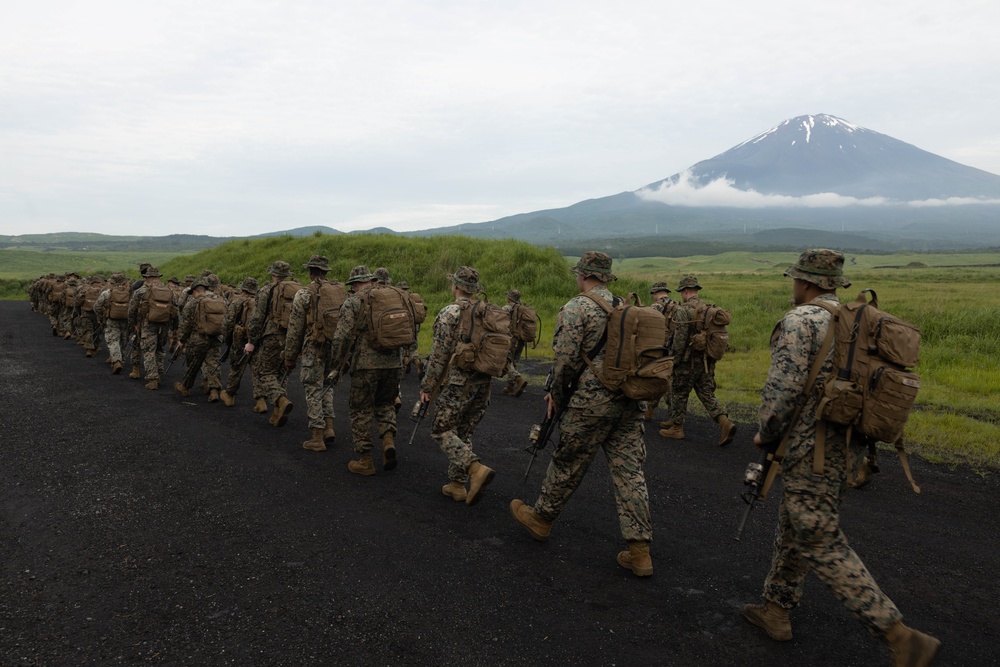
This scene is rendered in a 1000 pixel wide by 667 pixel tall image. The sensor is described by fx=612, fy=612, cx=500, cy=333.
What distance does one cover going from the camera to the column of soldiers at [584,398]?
11.7 feet

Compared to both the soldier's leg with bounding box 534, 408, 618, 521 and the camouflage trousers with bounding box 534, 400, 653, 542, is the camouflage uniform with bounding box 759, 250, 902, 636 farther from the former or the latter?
the soldier's leg with bounding box 534, 408, 618, 521

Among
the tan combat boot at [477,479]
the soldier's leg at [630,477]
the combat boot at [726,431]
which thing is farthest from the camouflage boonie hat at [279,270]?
the combat boot at [726,431]

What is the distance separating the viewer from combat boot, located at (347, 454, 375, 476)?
6.65 m

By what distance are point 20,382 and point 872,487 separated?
14.0m

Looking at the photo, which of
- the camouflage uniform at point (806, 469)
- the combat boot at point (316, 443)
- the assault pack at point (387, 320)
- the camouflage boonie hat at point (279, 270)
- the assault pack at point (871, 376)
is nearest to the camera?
the assault pack at point (871, 376)

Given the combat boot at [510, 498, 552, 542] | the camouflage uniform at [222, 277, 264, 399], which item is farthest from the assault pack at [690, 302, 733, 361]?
the camouflage uniform at [222, 277, 264, 399]

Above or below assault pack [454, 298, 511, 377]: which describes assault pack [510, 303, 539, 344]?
below

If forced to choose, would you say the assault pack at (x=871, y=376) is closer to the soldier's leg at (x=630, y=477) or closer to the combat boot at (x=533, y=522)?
the soldier's leg at (x=630, y=477)

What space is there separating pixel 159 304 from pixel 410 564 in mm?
9472

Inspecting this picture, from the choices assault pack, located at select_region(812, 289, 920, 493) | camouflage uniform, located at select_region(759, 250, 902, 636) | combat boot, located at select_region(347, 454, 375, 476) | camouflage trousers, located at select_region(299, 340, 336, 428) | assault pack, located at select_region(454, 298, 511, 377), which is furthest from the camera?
camouflage trousers, located at select_region(299, 340, 336, 428)

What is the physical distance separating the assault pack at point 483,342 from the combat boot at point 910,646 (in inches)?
135

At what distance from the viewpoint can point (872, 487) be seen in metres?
6.48

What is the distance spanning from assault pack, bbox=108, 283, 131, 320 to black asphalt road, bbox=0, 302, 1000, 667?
6.45 m

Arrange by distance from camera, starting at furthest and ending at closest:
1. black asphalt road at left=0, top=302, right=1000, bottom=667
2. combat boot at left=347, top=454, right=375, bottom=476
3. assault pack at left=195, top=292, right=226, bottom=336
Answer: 1. assault pack at left=195, top=292, right=226, bottom=336
2. combat boot at left=347, top=454, right=375, bottom=476
3. black asphalt road at left=0, top=302, right=1000, bottom=667
